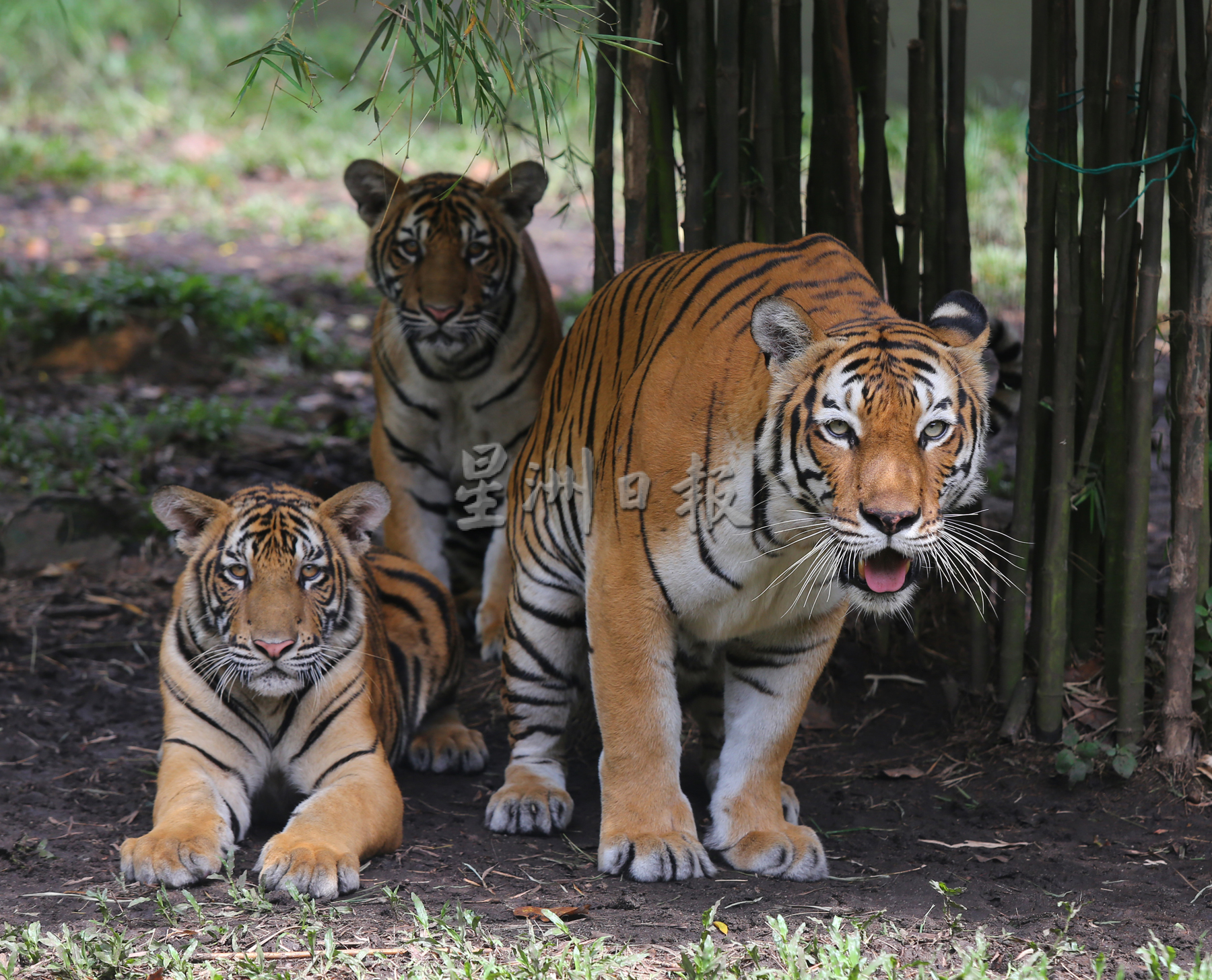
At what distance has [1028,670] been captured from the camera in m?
3.79

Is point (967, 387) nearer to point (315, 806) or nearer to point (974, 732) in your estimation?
point (974, 732)

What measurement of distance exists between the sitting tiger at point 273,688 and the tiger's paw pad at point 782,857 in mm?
823

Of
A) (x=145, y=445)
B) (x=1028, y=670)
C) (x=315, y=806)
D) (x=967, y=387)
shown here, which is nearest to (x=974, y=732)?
(x=1028, y=670)

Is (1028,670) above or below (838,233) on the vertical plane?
below

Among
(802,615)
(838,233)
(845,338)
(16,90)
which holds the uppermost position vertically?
(16,90)

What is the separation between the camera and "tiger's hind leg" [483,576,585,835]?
11.6ft

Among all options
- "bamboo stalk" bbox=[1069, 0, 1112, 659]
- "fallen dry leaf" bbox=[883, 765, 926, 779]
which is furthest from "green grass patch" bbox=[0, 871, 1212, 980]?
"bamboo stalk" bbox=[1069, 0, 1112, 659]

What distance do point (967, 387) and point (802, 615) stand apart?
0.68 m

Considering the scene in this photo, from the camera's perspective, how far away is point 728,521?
9.60 feet

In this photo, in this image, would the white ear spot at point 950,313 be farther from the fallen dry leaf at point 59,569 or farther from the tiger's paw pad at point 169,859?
the fallen dry leaf at point 59,569

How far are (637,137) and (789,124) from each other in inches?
17.9

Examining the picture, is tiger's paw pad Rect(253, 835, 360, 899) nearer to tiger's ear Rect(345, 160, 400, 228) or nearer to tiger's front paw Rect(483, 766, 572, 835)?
tiger's front paw Rect(483, 766, 572, 835)

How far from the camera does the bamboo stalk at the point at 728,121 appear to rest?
3.60 metres

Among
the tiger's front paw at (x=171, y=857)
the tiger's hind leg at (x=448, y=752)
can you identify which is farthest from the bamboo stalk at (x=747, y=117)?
the tiger's front paw at (x=171, y=857)
